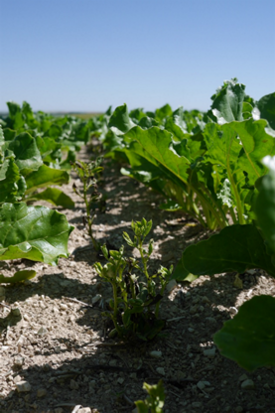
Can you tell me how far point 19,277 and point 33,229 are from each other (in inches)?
10.5

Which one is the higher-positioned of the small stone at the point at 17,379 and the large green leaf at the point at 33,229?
the large green leaf at the point at 33,229

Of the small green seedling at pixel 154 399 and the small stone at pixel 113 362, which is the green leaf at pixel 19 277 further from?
the small green seedling at pixel 154 399

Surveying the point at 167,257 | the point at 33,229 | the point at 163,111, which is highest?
the point at 163,111

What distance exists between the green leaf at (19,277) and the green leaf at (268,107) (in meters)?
1.59

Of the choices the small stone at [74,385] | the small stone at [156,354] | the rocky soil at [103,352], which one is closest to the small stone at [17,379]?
the rocky soil at [103,352]

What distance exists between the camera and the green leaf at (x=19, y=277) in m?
2.10

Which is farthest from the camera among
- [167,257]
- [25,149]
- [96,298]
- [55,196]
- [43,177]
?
[55,196]

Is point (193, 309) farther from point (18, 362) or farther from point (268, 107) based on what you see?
point (268, 107)

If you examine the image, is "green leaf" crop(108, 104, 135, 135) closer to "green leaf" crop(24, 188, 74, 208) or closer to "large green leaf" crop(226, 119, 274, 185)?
"large green leaf" crop(226, 119, 274, 185)

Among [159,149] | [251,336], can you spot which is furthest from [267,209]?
[159,149]

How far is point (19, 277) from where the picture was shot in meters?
2.13

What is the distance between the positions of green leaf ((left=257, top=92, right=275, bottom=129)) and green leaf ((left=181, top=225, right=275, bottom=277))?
3.17ft

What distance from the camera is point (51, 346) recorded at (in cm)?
179

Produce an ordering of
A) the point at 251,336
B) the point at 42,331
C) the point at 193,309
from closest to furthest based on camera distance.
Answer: the point at 251,336 → the point at 42,331 → the point at 193,309
